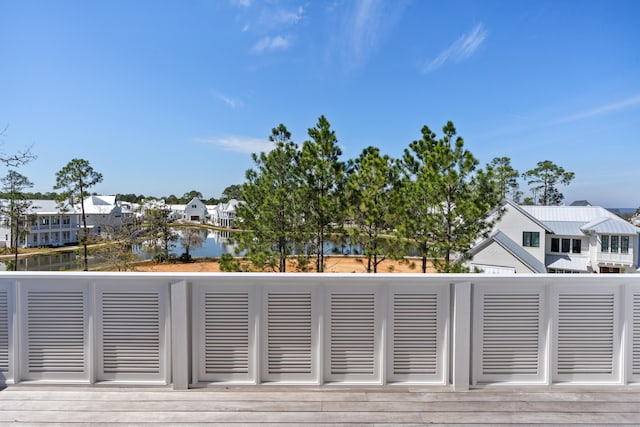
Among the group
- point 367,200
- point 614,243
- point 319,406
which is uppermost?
point 367,200

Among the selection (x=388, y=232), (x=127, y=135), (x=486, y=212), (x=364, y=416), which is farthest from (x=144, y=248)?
(x=364, y=416)

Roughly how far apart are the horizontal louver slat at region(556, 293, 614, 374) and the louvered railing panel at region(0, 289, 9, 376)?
336 centimetres

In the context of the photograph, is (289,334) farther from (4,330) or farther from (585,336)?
(585,336)

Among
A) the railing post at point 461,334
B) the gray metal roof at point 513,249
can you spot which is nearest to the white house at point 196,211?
the gray metal roof at point 513,249

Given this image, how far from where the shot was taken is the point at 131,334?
6.12 feet

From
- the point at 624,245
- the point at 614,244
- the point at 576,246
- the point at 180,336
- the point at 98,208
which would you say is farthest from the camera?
the point at 98,208

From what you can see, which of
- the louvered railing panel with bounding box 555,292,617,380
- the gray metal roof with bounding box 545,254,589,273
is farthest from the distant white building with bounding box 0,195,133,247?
the gray metal roof with bounding box 545,254,589,273

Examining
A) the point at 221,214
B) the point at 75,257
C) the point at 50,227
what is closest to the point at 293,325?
the point at 75,257

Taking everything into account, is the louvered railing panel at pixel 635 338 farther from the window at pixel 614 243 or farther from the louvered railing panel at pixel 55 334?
the window at pixel 614 243

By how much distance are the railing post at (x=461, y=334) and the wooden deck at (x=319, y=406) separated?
0.28ft

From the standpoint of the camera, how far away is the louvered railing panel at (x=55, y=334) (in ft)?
6.05

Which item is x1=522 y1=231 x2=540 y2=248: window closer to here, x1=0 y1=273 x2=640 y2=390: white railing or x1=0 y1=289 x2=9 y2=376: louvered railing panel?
x1=0 y1=273 x2=640 y2=390: white railing

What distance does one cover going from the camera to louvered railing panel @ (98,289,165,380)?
72.7 inches

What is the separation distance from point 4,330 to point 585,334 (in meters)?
3.57
